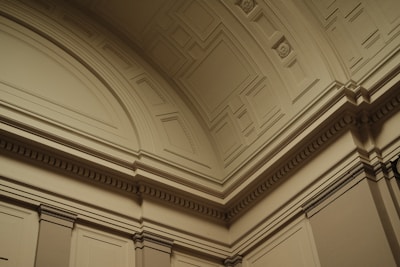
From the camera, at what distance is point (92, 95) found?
9227 millimetres

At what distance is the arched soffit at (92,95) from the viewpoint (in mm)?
8414

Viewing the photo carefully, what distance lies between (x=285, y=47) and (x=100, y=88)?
284 cm

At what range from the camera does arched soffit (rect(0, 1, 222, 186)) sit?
27.6ft

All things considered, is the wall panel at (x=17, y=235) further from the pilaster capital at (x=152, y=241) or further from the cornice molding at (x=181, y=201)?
the cornice molding at (x=181, y=201)

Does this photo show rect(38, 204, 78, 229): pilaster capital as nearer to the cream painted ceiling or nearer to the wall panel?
the wall panel

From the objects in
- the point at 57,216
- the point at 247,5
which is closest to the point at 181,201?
the point at 57,216

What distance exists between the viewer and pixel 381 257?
6.59 m

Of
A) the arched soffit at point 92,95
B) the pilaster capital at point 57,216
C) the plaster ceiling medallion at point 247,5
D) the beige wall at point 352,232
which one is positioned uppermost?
the plaster ceiling medallion at point 247,5

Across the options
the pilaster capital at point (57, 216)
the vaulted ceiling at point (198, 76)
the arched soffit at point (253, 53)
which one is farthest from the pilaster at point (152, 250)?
the arched soffit at point (253, 53)

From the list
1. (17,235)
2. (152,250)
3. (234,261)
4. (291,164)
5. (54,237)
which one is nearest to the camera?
(17,235)

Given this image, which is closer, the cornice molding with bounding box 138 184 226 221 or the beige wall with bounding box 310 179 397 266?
the beige wall with bounding box 310 179 397 266

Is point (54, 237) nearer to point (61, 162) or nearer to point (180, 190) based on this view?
point (61, 162)

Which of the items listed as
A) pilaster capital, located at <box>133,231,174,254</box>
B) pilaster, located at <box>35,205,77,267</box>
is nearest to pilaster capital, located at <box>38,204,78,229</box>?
pilaster, located at <box>35,205,77,267</box>

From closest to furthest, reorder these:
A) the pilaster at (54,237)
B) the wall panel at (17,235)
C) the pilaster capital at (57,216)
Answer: the wall panel at (17,235), the pilaster at (54,237), the pilaster capital at (57,216)
